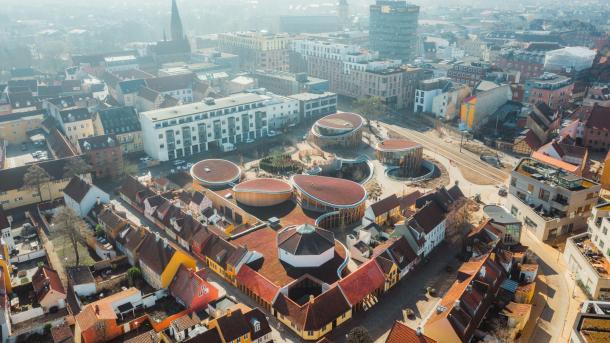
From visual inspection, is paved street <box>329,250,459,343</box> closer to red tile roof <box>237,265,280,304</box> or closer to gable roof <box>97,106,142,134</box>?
red tile roof <box>237,265,280,304</box>

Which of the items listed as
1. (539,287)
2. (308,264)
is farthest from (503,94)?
(308,264)

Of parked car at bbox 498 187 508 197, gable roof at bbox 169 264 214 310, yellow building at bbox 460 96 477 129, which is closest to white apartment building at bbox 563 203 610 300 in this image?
parked car at bbox 498 187 508 197

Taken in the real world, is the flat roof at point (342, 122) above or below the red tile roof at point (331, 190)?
above

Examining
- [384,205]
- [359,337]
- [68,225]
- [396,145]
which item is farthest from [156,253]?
[396,145]

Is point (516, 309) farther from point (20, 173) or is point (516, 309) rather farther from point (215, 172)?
point (20, 173)

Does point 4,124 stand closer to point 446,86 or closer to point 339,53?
point 339,53

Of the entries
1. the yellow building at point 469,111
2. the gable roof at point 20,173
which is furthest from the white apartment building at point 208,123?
the yellow building at point 469,111

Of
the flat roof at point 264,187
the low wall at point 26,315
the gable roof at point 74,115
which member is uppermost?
the gable roof at point 74,115

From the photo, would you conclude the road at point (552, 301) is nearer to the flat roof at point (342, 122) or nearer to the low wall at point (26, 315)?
the flat roof at point (342, 122)
